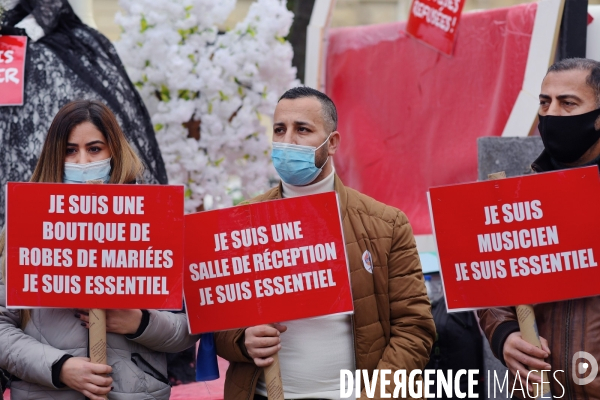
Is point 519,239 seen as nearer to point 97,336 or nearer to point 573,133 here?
point 573,133

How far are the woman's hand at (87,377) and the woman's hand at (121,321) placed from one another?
0.15 meters

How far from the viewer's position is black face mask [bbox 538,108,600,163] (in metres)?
3.41

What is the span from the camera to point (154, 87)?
19.3 ft

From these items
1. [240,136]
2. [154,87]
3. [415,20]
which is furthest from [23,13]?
[415,20]

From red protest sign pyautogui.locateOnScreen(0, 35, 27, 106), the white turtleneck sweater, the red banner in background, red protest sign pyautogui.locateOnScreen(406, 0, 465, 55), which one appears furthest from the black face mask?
red protest sign pyautogui.locateOnScreen(0, 35, 27, 106)

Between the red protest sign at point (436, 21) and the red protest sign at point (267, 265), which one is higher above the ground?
the red protest sign at point (436, 21)

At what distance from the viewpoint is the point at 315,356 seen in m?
3.37

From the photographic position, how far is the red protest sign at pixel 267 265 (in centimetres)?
324

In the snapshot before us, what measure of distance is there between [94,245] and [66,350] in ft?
1.27

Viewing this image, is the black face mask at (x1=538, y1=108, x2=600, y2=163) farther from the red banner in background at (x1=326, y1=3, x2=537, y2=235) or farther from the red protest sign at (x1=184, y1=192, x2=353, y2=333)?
the red banner in background at (x1=326, y1=3, x2=537, y2=235)

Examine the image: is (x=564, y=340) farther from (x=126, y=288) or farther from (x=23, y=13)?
(x=23, y=13)

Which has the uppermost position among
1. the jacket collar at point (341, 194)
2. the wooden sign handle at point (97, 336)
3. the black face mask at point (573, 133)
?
the black face mask at point (573, 133)

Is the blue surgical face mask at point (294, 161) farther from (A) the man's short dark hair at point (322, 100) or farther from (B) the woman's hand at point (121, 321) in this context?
(B) the woman's hand at point (121, 321)

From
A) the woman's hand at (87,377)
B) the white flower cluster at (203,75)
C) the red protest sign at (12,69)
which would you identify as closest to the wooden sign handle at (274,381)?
the woman's hand at (87,377)
